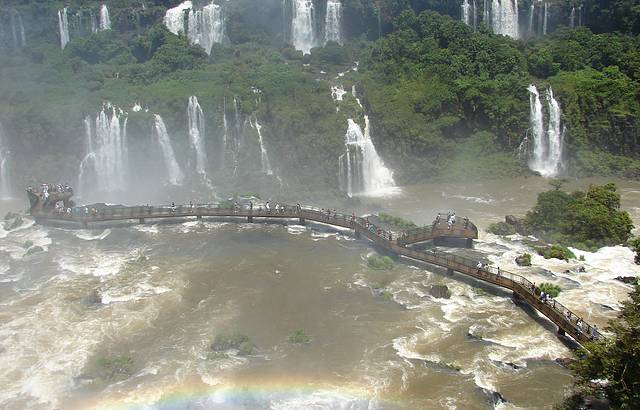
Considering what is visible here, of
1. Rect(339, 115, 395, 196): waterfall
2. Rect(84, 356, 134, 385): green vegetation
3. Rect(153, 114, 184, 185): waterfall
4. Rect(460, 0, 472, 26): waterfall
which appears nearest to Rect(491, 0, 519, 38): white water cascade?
Rect(460, 0, 472, 26): waterfall

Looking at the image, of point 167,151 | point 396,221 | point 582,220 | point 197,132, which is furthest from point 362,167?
point 582,220

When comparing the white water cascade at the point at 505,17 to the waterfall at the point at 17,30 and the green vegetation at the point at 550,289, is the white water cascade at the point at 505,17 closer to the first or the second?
the green vegetation at the point at 550,289

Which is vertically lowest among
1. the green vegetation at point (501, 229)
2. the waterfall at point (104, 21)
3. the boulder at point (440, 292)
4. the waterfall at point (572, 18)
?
the boulder at point (440, 292)

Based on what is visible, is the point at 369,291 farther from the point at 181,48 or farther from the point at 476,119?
the point at 181,48

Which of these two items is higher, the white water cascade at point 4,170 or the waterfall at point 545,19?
the waterfall at point 545,19

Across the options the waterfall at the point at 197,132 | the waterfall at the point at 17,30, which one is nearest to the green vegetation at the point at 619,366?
the waterfall at the point at 197,132

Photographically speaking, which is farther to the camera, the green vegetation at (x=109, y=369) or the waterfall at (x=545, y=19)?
the waterfall at (x=545, y=19)

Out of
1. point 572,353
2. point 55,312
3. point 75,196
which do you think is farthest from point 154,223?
point 572,353
